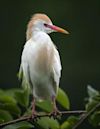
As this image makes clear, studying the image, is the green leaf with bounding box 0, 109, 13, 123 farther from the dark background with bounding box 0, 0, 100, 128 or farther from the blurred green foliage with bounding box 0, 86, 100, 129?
the dark background with bounding box 0, 0, 100, 128

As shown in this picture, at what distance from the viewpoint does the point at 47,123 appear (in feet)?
6.05

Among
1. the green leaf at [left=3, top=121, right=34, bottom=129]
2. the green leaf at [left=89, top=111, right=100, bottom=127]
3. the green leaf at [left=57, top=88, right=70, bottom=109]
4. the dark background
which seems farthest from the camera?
the dark background

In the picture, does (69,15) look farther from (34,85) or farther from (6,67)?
(34,85)

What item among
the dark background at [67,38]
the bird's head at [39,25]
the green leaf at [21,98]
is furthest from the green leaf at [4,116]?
the dark background at [67,38]

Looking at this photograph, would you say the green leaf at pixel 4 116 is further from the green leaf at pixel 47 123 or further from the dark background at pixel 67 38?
the dark background at pixel 67 38

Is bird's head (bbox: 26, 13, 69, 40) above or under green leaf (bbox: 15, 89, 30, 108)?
above

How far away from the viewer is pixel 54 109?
2020 mm

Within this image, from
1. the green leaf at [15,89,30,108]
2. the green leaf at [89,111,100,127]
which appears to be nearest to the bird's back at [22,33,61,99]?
the green leaf at [15,89,30,108]

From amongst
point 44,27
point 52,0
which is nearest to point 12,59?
point 52,0

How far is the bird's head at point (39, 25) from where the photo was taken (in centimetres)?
210

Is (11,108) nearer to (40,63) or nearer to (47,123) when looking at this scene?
(47,123)

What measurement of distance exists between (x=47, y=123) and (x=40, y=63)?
24cm

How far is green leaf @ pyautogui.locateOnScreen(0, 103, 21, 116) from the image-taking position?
182 centimetres

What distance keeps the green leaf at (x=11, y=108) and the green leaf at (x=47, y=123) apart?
0.19 feet
